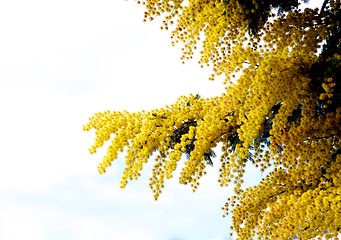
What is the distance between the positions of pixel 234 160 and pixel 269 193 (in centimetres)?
69

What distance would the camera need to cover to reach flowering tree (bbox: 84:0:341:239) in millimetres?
6129

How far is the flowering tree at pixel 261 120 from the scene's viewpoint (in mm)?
6129

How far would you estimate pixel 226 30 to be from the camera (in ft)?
24.4

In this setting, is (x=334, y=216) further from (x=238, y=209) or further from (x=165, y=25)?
(x=165, y=25)

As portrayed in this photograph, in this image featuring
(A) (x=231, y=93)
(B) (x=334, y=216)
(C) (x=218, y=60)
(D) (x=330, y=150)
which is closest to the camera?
(B) (x=334, y=216)

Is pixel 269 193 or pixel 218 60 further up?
pixel 218 60

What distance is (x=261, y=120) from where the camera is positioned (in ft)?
20.1

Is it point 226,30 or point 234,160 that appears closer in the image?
point 234,160

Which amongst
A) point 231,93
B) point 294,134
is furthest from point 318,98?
point 231,93

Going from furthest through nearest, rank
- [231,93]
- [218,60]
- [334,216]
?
[218,60]
[231,93]
[334,216]

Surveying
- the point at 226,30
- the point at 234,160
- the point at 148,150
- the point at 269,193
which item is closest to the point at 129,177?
the point at 148,150

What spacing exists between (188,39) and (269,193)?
2.21 metres

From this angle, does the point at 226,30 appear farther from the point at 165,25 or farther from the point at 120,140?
the point at 120,140

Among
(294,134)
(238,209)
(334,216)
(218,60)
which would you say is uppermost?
(218,60)
